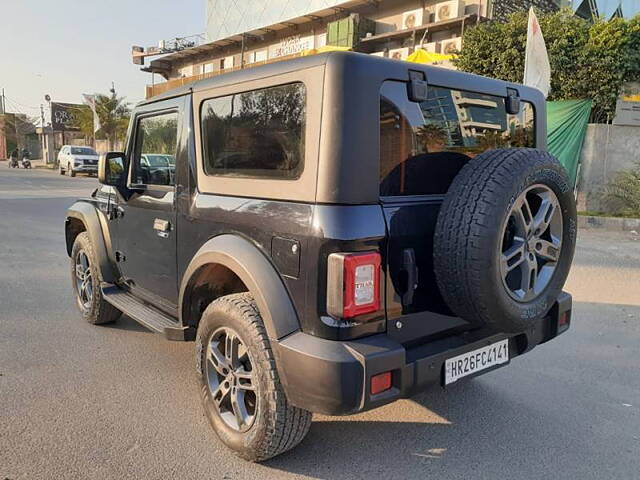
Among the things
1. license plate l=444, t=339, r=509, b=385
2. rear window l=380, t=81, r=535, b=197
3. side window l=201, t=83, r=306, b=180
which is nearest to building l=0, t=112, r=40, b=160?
side window l=201, t=83, r=306, b=180

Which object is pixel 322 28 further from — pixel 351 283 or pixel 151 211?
pixel 351 283

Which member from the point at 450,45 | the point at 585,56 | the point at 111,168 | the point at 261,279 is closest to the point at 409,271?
the point at 261,279

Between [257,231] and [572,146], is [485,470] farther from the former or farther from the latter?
[572,146]

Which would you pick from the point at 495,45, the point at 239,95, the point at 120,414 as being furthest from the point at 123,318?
the point at 495,45

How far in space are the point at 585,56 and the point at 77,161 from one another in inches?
952

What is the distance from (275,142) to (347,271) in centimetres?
80

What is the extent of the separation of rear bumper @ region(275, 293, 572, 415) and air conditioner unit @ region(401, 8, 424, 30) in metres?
20.6

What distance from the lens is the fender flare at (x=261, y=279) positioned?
2.32 meters

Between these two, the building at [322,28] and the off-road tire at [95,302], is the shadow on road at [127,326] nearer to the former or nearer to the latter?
the off-road tire at [95,302]

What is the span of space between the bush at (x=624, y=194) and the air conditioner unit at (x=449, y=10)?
10.4 metres

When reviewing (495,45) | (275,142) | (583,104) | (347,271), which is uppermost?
(495,45)

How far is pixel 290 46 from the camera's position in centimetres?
2766

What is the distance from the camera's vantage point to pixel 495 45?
13352 mm

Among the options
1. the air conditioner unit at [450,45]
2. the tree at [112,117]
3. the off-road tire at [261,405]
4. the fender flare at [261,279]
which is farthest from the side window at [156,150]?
the tree at [112,117]
